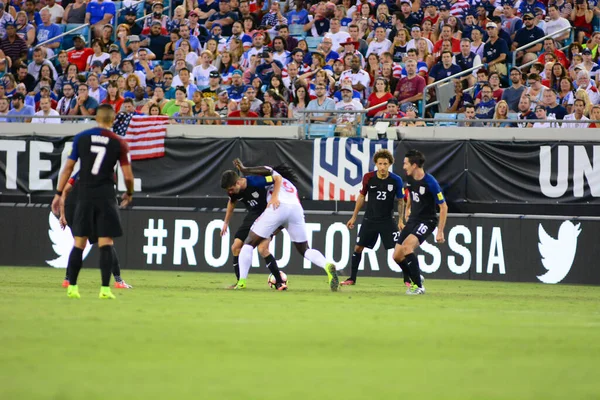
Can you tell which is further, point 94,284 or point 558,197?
point 558,197

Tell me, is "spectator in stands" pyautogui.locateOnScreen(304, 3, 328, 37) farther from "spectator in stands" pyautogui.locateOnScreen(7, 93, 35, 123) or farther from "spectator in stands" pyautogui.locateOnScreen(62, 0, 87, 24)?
"spectator in stands" pyautogui.locateOnScreen(7, 93, 35, 123)

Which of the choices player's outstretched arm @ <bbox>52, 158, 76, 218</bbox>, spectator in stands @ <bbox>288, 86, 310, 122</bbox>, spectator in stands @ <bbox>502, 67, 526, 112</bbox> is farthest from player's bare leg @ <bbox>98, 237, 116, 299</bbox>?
spectator in stands @ <bbox>502, 67, 526, 112</bbox>

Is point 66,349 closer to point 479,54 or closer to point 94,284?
point 94,284

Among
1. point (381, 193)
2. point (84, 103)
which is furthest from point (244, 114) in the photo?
point (381, 193)

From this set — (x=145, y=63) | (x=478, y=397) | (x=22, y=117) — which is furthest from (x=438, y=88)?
(x=478, y=397)

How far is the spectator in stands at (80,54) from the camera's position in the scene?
25797mm

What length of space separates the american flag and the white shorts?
24.5 feet

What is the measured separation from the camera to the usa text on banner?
71.4ft

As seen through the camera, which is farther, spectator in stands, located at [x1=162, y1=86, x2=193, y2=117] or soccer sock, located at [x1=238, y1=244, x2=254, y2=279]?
spectator in stands, located at [x1=162, y1=86, x2=193, y2=117]

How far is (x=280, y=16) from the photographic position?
83.2 ft

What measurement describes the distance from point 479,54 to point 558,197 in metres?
3.98

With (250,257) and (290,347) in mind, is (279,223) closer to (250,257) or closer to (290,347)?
(250,257)

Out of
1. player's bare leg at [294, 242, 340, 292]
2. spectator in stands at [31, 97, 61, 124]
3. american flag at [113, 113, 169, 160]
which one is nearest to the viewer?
player's bare leg at [294, 242, 340, 292]

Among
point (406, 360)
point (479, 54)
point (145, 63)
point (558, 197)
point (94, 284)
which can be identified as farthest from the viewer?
point (145, 63)
